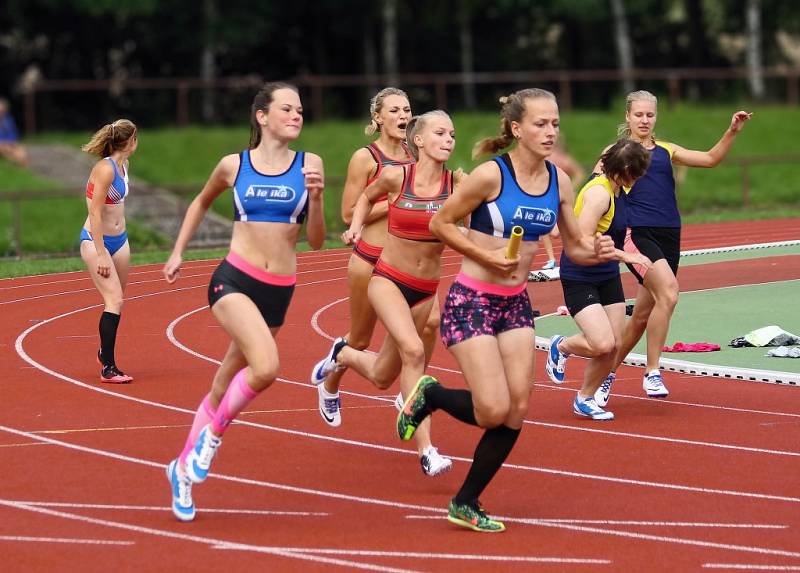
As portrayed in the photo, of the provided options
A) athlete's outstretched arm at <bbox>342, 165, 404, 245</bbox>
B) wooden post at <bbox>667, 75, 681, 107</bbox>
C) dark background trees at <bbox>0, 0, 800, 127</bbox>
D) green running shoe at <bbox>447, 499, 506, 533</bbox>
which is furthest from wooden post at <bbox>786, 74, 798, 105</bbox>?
green running shoe at <bbox>447, 499, 506, 533</bbox>

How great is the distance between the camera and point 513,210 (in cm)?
739

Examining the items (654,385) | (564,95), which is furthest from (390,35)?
(654,385)

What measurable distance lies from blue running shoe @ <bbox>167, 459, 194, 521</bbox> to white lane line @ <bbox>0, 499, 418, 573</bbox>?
16 centimetres

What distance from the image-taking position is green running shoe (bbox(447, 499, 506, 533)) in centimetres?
711

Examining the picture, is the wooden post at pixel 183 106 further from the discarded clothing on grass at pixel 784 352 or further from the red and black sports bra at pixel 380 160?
the red and black sports bra at pixel 380 160

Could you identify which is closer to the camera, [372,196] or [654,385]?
[372,196]

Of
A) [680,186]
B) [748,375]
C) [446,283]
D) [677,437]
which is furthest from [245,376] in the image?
[680,186]

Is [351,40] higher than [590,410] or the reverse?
higher

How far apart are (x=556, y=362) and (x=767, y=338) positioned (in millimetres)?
2542

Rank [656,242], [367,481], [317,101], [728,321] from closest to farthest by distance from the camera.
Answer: [367,481], [656,242], [728,321], [317,101]

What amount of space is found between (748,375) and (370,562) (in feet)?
17.2

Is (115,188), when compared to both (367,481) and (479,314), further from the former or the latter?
(479,314)

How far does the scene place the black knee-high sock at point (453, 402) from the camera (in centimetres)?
732

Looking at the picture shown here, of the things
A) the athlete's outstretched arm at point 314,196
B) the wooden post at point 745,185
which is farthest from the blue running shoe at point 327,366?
the wooden post at point 745,185
